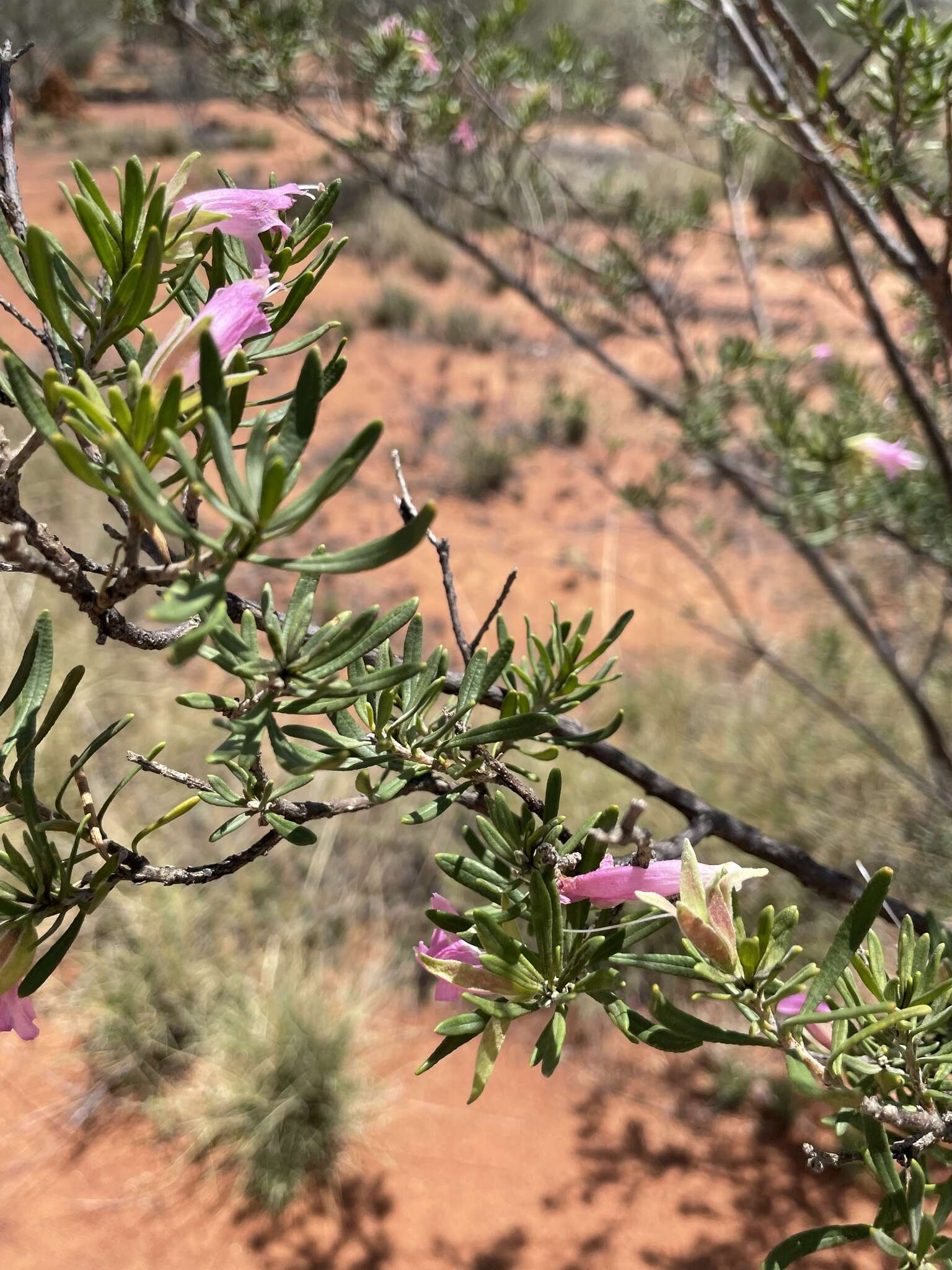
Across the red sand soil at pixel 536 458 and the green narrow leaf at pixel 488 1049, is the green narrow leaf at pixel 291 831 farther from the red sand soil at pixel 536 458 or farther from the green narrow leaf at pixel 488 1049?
the red sand soil at pixel 536 458

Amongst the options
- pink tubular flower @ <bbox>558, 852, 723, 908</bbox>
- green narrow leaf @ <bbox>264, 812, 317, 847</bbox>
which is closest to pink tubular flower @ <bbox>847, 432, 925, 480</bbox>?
pink tubular flower @ <bbox>558, 852, 723, 908</bbox>

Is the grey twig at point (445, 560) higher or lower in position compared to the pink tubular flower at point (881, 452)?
higher

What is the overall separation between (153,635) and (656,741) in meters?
2.85

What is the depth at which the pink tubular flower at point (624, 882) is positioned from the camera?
412mm

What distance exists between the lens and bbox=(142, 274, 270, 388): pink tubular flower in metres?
0.34

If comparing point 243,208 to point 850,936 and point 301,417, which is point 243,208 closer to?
point 301,417

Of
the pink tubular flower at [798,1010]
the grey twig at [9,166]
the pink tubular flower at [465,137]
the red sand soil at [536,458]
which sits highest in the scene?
the grey twig at [9,166]

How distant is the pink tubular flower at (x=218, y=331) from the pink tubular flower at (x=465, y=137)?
1693mm

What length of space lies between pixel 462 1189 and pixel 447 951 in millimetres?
1776

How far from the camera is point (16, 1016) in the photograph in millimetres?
438

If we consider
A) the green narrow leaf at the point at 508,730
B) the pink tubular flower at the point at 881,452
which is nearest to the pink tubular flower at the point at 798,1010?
the green narrow leaf at the point at 508,730

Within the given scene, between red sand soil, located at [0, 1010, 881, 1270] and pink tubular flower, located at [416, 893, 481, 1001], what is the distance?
1.62m

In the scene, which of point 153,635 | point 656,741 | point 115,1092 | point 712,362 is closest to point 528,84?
point 153,635

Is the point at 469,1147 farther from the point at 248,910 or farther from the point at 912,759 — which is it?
the point at 912,759
